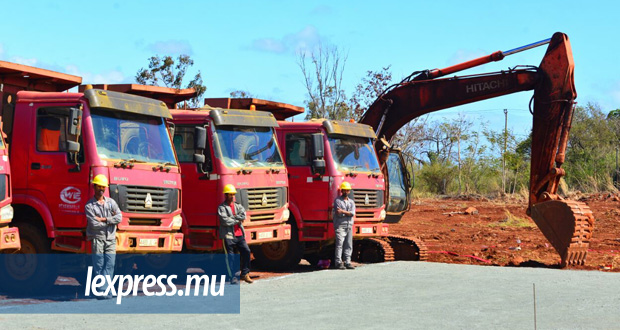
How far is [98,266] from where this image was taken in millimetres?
14148

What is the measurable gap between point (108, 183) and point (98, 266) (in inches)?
55.2

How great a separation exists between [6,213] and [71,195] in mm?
1177

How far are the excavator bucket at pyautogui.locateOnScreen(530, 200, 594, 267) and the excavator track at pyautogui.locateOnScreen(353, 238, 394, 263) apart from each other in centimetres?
374

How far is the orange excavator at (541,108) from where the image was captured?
20.4m

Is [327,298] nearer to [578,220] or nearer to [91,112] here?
[91,112]

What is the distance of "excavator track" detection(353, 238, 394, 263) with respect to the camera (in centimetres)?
2169

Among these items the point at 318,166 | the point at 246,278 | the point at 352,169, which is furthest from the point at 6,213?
the point at 352,169

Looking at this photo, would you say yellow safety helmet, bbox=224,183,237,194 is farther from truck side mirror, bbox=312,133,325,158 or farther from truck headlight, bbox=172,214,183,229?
truck side mirror, bbox=312,133,325,158

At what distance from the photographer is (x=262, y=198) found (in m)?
18.3

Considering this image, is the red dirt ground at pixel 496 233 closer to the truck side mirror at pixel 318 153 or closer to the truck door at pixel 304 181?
the truck door at pixel 304 181

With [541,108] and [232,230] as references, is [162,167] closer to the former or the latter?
[232,230]

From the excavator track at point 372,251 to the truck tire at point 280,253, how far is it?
2537 mm

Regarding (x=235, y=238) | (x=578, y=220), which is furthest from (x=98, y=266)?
(x=578, y=220)

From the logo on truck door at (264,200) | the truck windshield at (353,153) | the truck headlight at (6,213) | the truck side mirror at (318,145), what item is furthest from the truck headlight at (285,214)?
the truck headlight at (6,213)
